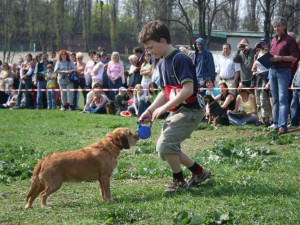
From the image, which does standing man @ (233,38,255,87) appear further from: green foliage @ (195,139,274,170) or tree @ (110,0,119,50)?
tree @ (110,0,119,50)

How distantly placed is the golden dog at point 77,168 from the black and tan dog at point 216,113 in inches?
283

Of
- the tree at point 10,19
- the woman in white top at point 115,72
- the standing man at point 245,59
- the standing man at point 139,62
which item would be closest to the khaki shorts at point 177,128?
the standing man at point 245,59

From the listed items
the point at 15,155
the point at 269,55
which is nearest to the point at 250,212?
the point at 15,155

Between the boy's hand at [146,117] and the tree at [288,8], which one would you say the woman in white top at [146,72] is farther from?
the tree at [288,8]

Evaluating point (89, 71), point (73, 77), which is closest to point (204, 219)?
point (89, 71)

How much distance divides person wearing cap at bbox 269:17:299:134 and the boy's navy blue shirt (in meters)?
5.17

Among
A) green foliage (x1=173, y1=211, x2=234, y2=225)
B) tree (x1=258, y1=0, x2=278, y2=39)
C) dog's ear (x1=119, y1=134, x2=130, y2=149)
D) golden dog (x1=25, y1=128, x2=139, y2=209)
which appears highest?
tree (x1=258, y1=0, x2=278, y2=39)

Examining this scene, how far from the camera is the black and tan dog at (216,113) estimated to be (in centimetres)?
1343

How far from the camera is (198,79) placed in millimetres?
14641

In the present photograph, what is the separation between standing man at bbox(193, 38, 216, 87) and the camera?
46.3ft

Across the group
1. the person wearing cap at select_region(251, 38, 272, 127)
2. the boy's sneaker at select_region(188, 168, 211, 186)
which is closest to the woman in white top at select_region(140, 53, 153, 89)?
the person wearing cap at select_region(251, 38, 272, 127)

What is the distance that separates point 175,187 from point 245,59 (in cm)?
803

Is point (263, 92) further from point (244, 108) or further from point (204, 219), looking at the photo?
point (204, 219)

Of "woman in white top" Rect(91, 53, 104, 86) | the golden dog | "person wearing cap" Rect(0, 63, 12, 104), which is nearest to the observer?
the golden dog
